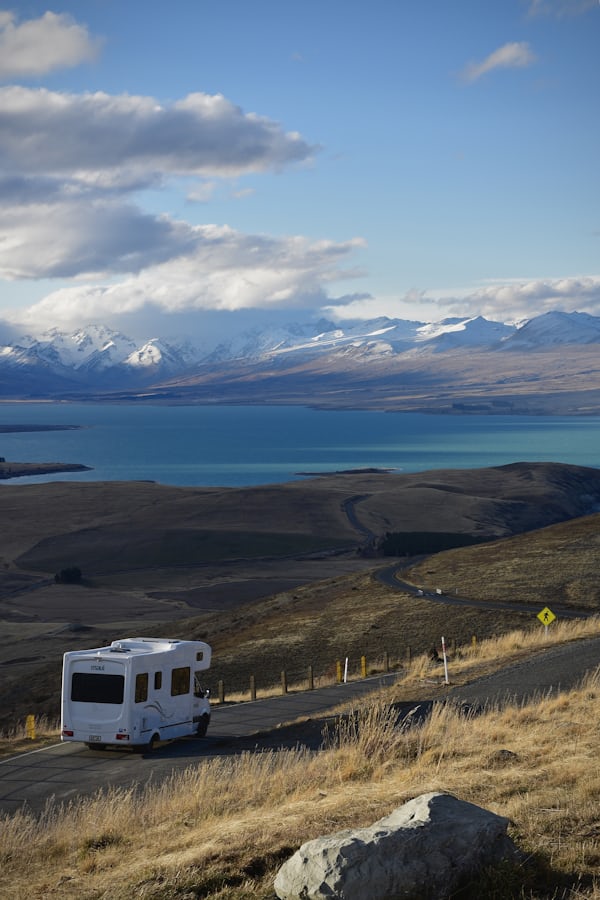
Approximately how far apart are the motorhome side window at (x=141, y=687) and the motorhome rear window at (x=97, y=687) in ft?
0.86

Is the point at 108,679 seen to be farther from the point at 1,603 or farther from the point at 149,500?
the point at 149,500

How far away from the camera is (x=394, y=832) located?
270 inches

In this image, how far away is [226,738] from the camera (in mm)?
19781

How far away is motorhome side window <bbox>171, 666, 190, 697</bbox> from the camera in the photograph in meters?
19.1

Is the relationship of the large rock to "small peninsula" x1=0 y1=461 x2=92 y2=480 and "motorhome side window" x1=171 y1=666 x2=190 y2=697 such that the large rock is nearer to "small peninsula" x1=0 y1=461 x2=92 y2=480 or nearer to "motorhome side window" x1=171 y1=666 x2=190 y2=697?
"motorhome side window" x1=171 y1=666 x2=190 y2=697

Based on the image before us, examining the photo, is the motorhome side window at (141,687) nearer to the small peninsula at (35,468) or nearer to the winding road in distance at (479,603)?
the winding road in distance at (479,603)

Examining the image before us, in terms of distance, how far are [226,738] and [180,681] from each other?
160cm

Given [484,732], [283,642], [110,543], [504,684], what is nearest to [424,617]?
[283,642]

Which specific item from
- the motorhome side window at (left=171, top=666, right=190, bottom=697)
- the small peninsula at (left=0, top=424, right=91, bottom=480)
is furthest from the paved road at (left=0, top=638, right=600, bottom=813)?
the small peninsula at (left=0, top=424, right=91, bottom=480)

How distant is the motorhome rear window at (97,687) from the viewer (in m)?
18.2

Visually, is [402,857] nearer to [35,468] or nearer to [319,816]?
[319,816]

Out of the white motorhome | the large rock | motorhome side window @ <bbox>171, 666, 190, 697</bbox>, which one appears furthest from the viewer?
motorhome side window @ <bbox>171, 666, 190, 697</bbox>

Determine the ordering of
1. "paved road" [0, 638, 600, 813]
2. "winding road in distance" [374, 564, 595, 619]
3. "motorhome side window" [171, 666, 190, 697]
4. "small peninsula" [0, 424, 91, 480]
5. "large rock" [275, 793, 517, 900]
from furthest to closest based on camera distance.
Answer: "small peninsula" [0, 424, 91, 480] → "winding road in distance" [374, 564, 595, 619] → "motorhome side window" [171, 666, 190, 697] → "paved road" [0, 638, 600, 813] → "large rock" [275, 793, 517, 900]

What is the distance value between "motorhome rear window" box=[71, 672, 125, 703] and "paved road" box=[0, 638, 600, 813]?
3.43ft
